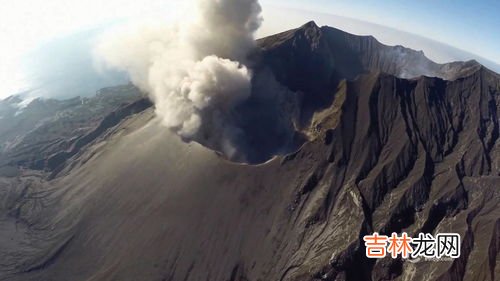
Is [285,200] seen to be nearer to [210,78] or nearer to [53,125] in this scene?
[210,78]

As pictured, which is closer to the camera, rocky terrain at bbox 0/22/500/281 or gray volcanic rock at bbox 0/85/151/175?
rocky terrain at bbox 0/22/500/281

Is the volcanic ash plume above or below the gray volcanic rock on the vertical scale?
above

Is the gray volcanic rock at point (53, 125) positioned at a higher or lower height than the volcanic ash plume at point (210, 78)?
lower

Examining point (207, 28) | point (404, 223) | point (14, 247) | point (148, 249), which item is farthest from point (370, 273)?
point (207, 28)

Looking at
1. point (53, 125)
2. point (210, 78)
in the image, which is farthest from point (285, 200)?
point (53, 125)

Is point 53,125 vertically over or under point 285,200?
under

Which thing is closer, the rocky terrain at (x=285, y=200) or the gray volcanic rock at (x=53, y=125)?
the rocky terrain at (x=285, y=200)

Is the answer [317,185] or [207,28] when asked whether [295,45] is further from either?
[317,185]

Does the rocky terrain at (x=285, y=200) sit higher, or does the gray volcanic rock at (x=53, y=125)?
the rocky terrain at (x=285, y=200)
